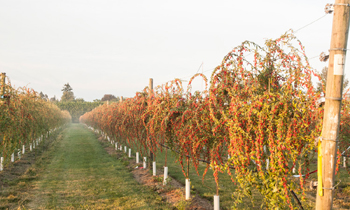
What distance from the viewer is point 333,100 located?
3.50 m

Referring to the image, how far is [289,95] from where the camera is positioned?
13.3 feet

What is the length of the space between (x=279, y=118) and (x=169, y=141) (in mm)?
4949

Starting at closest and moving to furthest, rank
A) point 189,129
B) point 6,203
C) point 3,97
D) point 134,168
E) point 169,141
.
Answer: point 189,129 → point 6,203 → point 169,141 → point 3,97 → point 134,168

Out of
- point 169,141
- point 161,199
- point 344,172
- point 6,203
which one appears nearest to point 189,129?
point 169,141

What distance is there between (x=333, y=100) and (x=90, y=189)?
27.2ft

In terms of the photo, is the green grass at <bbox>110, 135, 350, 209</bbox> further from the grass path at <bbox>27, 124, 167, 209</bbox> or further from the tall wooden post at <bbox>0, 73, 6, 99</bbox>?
the tall wooden post at <bbox>0, 73, 6, 99</bbox>

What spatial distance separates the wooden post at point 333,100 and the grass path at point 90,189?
4.70 m

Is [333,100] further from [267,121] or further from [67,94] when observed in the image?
[67,94]

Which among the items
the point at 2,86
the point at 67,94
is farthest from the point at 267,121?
the point at 67,94

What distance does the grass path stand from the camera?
7586 mm

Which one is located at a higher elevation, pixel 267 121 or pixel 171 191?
pixel 267 121

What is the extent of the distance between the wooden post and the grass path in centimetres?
470

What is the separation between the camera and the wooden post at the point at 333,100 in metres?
3.44

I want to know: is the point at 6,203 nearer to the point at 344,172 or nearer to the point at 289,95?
the point at 289,95
